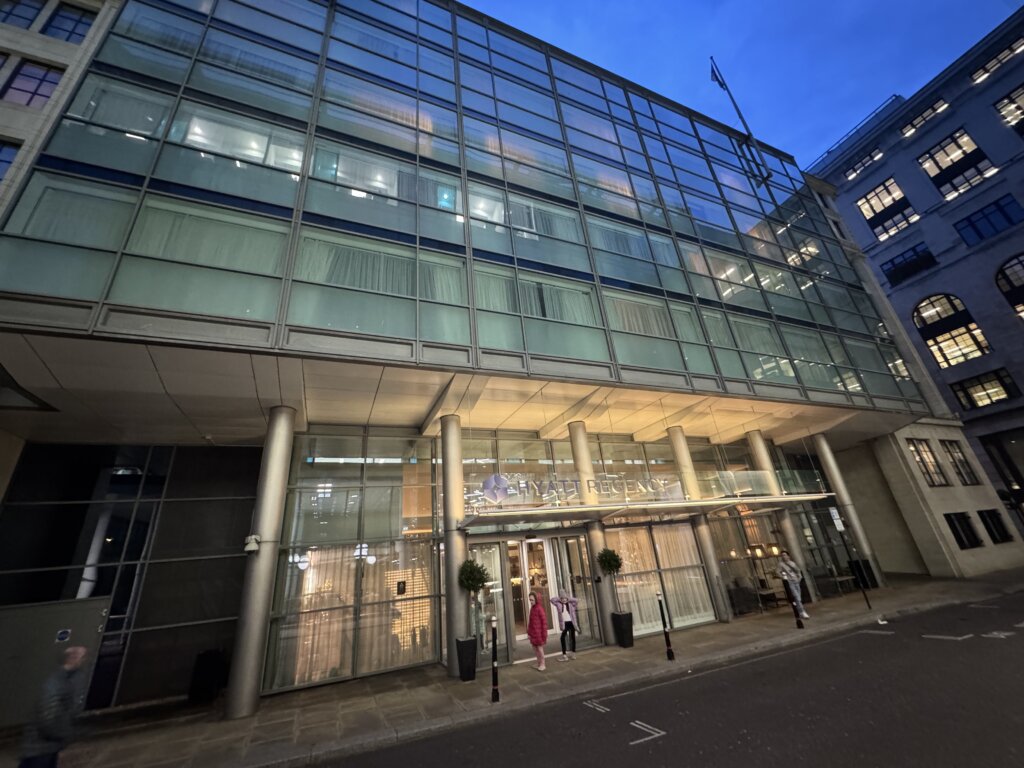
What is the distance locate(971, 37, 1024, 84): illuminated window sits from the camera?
3356cm

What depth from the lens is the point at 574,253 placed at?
47.8 ft

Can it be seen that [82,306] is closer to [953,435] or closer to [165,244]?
[165,244]

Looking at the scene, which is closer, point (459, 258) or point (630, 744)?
point (630, 744)

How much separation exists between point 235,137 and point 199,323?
6.20m

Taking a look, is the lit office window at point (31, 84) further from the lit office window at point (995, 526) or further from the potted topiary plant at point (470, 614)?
the lit office window at point (995, 526)

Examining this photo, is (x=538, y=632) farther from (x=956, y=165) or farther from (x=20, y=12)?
(x=956, y=165)

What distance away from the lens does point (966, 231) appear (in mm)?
34875

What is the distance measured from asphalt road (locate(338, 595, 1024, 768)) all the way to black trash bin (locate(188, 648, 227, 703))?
6.12 metres

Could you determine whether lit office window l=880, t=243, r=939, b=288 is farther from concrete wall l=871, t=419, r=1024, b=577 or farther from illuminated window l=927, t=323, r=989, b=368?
concrete wall l=871, t=419, r=1024, b=577

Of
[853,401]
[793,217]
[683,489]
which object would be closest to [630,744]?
[683,489]

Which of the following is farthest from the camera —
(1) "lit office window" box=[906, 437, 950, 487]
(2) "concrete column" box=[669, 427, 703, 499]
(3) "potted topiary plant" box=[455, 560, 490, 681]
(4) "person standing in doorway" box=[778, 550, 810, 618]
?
(1) "lit office window" box=[906, 437, 950, 487]

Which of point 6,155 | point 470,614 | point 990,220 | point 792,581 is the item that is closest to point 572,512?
point 470,614

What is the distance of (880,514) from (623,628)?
19256 millimetres

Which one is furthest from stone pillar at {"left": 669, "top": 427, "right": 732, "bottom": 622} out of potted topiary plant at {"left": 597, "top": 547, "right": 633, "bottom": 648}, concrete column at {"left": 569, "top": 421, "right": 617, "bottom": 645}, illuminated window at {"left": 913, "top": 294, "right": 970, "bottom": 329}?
illuminated window at {"left": 913, "top": 294, "right": 970, "bottom": 329}
